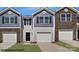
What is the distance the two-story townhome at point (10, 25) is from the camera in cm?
1042

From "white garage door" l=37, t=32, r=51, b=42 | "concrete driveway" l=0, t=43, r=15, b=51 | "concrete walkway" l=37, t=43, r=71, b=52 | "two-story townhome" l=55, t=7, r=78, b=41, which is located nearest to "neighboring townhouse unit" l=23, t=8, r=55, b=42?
"white garage door" l=37, t=32, r=51, b=42

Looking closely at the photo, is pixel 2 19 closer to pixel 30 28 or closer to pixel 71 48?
pixel 30 28

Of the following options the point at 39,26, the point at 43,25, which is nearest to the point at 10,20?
the point at 39,26

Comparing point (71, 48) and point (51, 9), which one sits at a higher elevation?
point (51, 9)

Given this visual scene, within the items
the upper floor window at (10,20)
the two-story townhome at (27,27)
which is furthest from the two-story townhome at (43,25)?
the upper floor window at (10,20)

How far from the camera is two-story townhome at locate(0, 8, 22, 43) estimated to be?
34.2ft

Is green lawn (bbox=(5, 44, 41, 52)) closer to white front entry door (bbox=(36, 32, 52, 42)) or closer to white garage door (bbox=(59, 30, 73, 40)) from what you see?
white front entry door (bbox=(36, 32, 52, 42))

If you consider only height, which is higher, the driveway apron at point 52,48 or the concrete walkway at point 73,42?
the concrete walkway at point 73,42

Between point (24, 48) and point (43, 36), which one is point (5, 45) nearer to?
point (24, 48)

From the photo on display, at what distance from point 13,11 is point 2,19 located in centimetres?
43

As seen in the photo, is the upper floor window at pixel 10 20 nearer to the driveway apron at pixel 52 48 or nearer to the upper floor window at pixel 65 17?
the driveway apron at pixel 52 48
